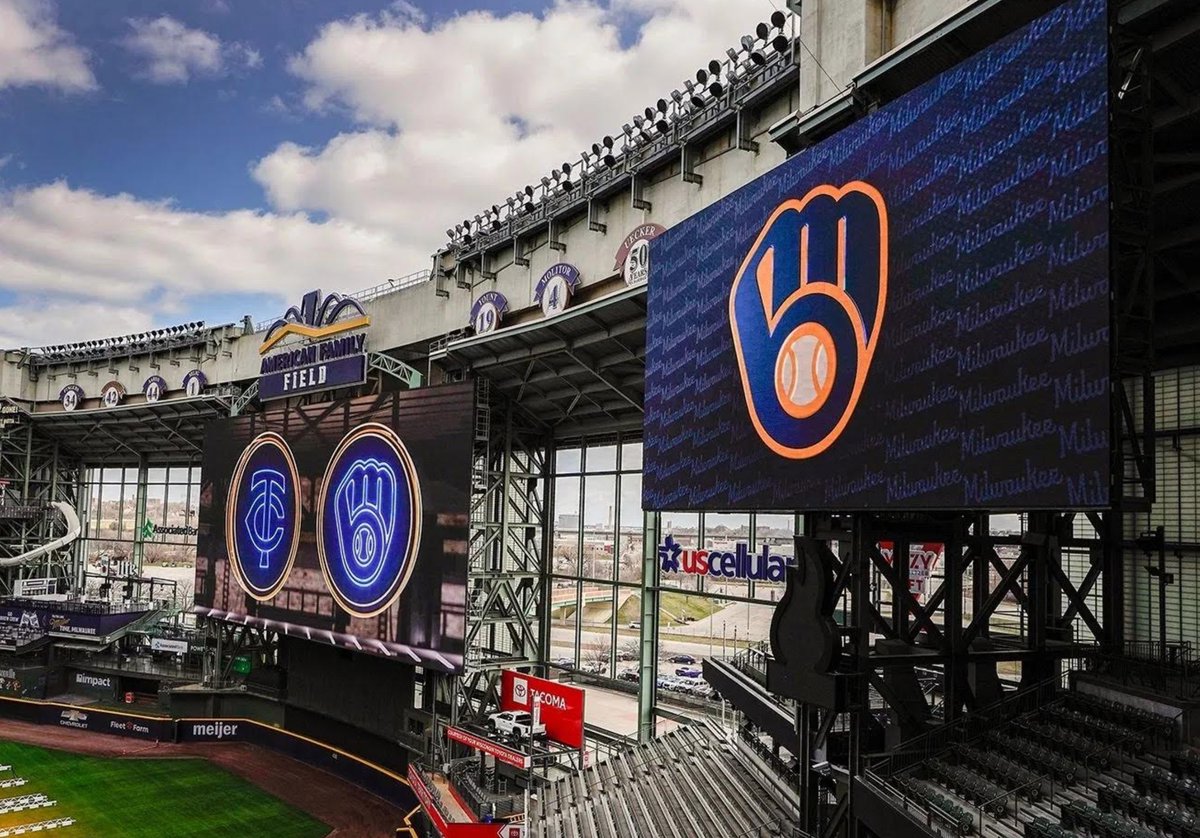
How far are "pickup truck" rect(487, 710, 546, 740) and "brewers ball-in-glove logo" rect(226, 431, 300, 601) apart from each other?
11.5 metres

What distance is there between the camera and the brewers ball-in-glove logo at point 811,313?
37.8ft

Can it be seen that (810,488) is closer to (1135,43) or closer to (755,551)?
(1135,43)

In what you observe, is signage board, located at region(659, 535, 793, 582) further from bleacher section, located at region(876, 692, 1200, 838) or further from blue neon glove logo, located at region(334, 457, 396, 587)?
blue neon glove logo, located at region(334, 457, 396, 587)

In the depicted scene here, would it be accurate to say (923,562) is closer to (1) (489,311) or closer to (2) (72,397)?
(1) (489,311)

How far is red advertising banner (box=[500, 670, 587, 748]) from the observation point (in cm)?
2452

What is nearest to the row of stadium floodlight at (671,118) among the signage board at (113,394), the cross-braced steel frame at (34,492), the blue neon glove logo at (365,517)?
the blue neon glove logo at (365,517)

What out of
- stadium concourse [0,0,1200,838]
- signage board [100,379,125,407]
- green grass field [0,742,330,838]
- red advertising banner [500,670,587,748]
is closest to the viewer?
stadium concourse [0,0,1200,838]

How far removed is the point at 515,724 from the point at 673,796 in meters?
7.44

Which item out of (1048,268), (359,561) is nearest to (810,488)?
(1048,268)

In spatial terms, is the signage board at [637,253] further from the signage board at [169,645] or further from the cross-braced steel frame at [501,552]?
the signage board at [169,645]

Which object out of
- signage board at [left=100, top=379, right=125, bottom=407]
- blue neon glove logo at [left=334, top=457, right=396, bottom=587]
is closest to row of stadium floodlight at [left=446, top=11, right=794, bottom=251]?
blue neon glove logo at [left=334, top=457, right=396, bottom=587]

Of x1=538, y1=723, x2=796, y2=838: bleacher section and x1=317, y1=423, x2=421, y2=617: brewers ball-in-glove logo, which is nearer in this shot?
x1=538, y1=723, x2=796, y2=838: bleacher section

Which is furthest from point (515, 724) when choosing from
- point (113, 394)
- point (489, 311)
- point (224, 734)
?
point (113, 394)

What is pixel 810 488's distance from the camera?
1239cm
